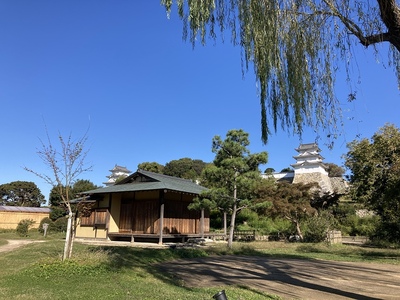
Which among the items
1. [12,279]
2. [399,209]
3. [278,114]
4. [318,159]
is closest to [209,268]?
[12,279]

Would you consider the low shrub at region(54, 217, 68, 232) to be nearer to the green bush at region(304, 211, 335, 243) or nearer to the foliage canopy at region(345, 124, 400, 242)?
the green bush at region(304, 211, 335, 243)

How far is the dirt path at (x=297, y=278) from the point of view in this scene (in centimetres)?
670

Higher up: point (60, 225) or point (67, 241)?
point (60, 225)

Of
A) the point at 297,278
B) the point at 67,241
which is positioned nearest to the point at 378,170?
the point at 297,278

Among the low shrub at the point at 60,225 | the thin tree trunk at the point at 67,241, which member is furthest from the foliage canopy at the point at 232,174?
the low shrub at the point at 60,225

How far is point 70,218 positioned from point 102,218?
39.3 feet

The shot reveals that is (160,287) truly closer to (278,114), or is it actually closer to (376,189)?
(278,114)

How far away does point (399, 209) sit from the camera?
53.6 ft

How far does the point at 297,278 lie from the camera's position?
27.6 feet

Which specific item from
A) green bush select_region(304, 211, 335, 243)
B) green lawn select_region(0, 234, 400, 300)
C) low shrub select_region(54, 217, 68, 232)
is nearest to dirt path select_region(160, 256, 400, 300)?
green lawn select_region(0, 234, 400, 300)

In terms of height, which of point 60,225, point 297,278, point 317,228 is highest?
point 60,225

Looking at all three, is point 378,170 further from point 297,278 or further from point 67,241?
point 67,241

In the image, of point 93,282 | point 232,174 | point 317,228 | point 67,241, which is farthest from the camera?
point 317,228

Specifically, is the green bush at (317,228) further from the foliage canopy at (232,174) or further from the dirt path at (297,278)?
the dirt path at (297,278)
